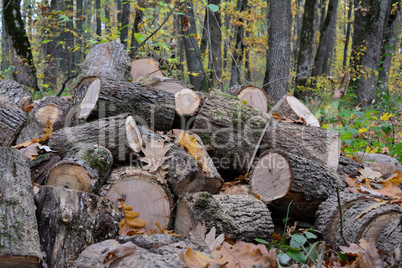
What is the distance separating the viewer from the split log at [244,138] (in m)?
4.10

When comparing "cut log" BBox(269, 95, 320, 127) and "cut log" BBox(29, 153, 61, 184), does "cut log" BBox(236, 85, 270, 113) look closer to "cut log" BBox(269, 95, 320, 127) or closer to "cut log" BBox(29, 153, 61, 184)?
"cut log" BBox(269, 95, 320, 127)

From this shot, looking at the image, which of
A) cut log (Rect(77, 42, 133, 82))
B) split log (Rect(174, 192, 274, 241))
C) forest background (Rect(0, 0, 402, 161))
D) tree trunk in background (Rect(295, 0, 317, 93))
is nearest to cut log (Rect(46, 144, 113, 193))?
split log (Rect(174, 192, 274, 241))

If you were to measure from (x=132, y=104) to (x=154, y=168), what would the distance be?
48.5 inches

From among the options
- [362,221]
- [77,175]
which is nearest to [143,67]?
[77,175]

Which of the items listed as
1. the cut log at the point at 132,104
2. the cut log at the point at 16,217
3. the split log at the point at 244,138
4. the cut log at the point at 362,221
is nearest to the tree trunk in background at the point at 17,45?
the cut log at the point at 132,104

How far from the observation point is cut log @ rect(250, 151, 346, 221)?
3252mm

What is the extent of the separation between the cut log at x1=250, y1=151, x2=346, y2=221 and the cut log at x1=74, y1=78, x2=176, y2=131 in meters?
1.41

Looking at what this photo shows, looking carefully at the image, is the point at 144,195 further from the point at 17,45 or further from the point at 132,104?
the point at 17,45

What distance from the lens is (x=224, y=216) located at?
2.94 metres

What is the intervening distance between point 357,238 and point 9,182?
8.82ft

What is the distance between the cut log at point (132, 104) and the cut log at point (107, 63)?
34.5 inches

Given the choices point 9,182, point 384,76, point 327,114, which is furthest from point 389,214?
point 384,76

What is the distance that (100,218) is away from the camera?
8.58 feet

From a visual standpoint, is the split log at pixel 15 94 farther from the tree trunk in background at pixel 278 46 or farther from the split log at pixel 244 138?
the tree trunk in background at pixel 278 46
